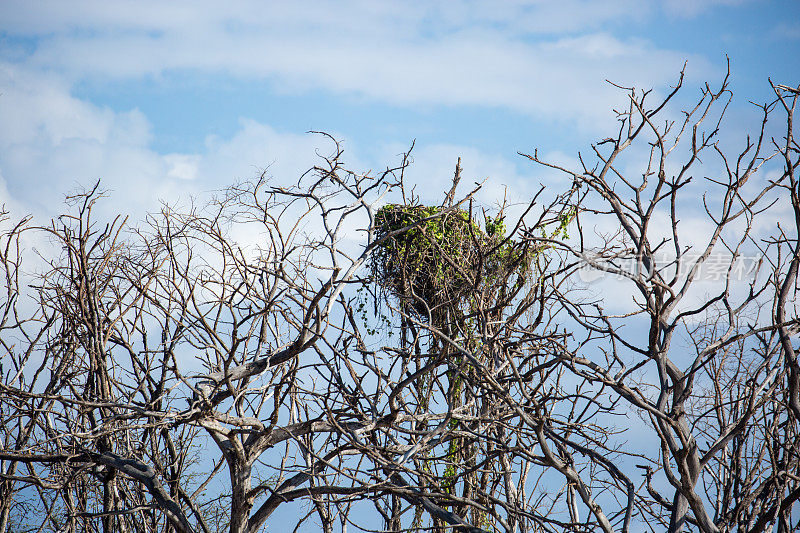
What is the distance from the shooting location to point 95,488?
5688mm

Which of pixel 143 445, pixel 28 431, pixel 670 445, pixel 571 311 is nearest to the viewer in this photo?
pixel 670 445

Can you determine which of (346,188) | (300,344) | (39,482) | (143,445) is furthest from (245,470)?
(346,188)

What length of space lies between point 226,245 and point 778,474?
11.7 feet

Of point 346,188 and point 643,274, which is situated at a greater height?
point 346,188

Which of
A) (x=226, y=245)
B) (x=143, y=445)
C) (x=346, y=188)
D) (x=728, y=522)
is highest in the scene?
(x=346, y=188)

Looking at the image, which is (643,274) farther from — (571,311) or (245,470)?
(245,470)

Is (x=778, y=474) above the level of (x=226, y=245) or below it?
below

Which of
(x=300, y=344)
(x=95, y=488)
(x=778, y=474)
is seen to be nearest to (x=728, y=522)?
(x=778, y=474)

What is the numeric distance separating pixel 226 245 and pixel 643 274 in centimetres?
294

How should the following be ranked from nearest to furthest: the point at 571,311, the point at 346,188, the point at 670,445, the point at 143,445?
1. the point at 670,445
2. the point at 571,311
3. the point at 346,188
4. the point at 143,445

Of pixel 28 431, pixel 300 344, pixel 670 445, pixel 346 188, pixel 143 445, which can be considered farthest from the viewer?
pixel 28 431

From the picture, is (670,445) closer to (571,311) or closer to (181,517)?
(571,311)

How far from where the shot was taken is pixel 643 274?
2.77 meters

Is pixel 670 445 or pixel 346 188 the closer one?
pixel 670 445
